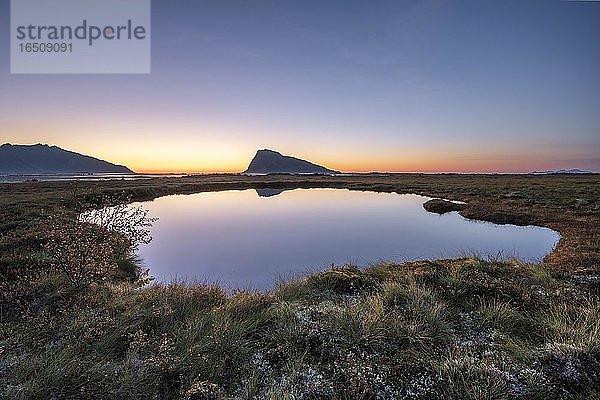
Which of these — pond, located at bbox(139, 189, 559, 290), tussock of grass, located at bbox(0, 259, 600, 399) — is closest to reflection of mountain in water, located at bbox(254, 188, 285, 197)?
pond, located at bbox(139, 189, 559, 290)

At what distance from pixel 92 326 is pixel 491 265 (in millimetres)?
12634

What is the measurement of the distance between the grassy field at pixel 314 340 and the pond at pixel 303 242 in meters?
4.42

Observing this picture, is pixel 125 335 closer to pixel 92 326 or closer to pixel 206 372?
pixel 92 326

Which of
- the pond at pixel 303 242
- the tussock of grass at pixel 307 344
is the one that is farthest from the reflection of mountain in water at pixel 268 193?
the tussock of grass at pixel 307 344

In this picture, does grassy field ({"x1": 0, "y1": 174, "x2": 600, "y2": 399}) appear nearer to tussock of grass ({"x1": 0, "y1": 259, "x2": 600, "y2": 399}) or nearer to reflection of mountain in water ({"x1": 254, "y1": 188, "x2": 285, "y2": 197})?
tussock of grass ({"x1": 0, "y1": 259, "x2": 600, "y2": 399})

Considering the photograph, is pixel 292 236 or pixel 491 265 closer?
pixel 491 265

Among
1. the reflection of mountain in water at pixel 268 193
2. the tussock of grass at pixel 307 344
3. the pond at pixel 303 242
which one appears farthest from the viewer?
the reflection of mountain in water at pixel 268 193

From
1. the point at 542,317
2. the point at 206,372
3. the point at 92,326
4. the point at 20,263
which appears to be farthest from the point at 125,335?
the point at 542,317

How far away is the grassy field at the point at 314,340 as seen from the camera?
5.09 m

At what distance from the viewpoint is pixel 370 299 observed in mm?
7898

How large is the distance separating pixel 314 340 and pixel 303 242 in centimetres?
1344

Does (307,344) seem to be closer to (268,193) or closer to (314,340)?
(314,340)

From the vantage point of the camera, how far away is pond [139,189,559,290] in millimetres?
14672

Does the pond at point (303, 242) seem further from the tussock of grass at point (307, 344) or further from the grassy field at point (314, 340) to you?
the tussock of grass at point (307, 344)
